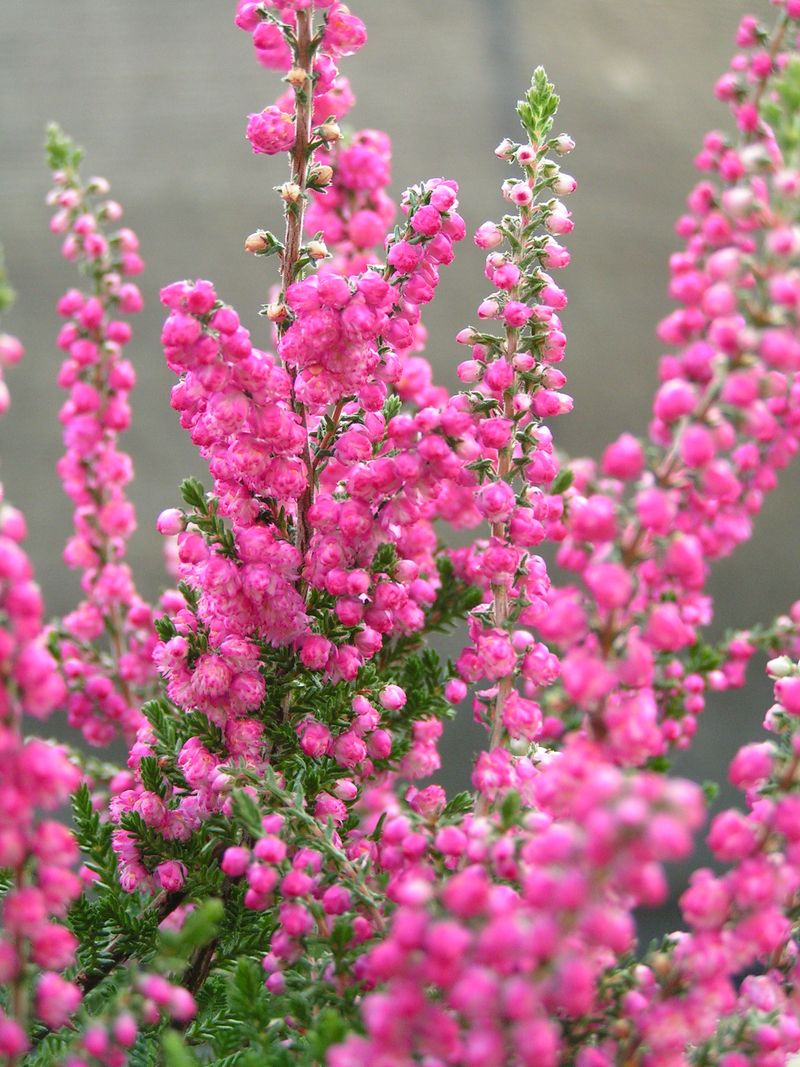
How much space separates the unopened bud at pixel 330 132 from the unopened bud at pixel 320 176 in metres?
0.01

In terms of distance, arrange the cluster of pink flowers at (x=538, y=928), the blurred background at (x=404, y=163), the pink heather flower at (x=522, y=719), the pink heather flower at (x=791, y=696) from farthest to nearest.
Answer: the blurred background at (x=404, y=163) → the pink heather flower at (x=522, y=719) → the pink heather flower at (x=791, y=696) → the cluster of pink flowers at (x=538, y=928)

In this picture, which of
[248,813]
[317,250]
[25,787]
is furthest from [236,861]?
[317,250]

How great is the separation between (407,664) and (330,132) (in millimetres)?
264

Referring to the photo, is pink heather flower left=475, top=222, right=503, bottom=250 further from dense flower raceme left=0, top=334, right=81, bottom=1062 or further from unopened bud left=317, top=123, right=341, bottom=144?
dense flower raceme left=0, top=334, right=81, bottom=1062

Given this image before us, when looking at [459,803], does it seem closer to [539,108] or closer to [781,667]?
[781,667]

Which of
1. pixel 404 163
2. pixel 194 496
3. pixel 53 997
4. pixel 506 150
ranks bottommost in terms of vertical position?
pixel 53 997

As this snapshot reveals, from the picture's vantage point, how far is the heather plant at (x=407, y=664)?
0.25 meters

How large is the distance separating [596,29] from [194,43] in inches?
16.2

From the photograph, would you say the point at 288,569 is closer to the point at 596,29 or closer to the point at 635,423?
the point at 635,423

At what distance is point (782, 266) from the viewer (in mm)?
262

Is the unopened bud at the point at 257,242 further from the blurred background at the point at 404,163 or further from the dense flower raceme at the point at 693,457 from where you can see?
the blurred background at the point at 404,163

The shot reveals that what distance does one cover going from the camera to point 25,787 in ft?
0.84

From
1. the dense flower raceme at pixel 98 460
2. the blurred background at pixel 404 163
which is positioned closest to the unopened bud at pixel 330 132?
the dense flower raceme at pixel 98 460

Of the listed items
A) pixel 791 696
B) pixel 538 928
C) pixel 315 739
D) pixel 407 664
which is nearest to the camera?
pixel 538 928
